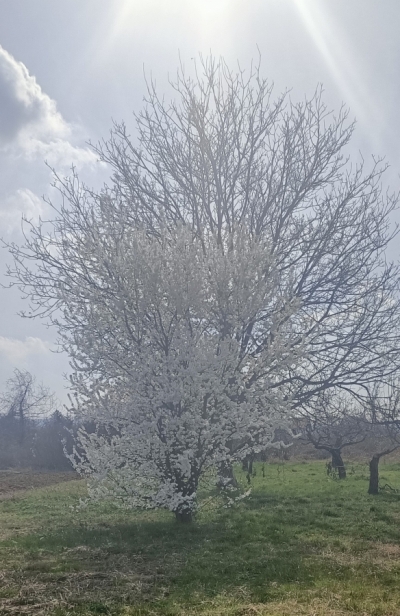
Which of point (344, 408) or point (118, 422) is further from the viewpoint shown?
point (344, 408)

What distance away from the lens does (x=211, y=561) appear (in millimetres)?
7203

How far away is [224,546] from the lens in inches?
320

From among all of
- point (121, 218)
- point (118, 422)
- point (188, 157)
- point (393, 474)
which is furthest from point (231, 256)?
point (393, 474)

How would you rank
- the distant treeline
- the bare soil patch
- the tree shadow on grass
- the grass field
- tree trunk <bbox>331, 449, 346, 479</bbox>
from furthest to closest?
the distant treeline, the bare soil patch, tree trunk <bbox>331, 449, 346, 479</bbox>, the tree shadow on grass, the grass field

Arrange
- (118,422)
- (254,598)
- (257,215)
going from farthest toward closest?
(257,215) → (118,422) → (254,598)

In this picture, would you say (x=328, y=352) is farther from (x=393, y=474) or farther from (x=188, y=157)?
(x=393, y=474)

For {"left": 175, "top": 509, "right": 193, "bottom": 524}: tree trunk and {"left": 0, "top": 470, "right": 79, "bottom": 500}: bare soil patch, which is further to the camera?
{"left": 0, "top": 470, "right": 79, "bottom": 500}: bare soil patch

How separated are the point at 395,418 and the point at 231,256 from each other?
6909mm

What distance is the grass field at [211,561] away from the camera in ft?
17.6

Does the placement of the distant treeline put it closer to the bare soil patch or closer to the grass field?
the bare soil patch

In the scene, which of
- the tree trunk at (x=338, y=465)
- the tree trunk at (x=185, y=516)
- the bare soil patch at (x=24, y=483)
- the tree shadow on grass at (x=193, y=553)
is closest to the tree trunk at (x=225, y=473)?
the tree shadow on grass at (x=193, y=553)

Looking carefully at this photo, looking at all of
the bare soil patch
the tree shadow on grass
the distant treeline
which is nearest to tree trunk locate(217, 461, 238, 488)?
the tree shadow on grass

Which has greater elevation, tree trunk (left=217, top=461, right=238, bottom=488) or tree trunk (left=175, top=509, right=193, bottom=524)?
tree trunk (left=217, top=461, right=238, bottom=488)

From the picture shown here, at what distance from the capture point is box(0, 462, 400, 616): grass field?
5.38 meters
